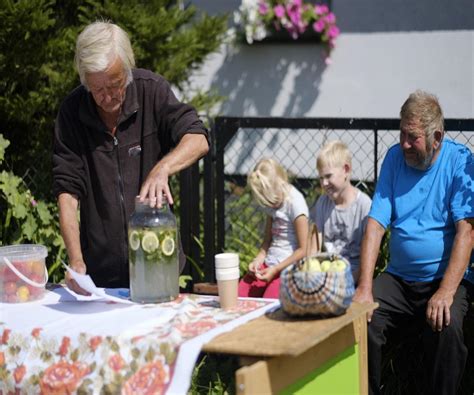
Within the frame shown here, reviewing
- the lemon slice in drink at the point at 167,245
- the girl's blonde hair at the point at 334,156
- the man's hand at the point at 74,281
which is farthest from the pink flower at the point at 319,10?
the lemon slice in drink at the point at 167,245

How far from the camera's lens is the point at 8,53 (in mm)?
5484

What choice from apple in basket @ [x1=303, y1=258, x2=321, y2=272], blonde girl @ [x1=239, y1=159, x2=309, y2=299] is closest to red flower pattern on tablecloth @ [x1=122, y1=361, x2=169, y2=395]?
apple in basket @ [x1=303, y1=258, x2=321, y2=272]

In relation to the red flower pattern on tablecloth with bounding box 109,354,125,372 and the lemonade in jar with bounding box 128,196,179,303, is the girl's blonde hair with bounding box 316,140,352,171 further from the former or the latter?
the red flower pattern on tablecloth with bounding box 109,354,125,372

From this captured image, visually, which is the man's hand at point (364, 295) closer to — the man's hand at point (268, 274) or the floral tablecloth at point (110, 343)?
the man's hand at point (268, 274)

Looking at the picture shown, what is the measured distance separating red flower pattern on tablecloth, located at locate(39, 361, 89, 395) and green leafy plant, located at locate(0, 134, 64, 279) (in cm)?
253

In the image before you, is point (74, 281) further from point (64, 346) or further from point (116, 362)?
point (116, 362)

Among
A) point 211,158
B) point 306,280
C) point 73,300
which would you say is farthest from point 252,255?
point 306,280

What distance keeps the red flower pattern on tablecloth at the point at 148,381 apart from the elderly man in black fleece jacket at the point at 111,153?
0.81 meters

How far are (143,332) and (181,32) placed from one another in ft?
11.7

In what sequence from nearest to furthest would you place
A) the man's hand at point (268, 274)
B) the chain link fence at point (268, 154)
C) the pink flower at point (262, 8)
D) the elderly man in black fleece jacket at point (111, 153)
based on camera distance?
1. the elderly man in black fleece jacket at point (111, 153)
2. the man's hand at point (268, 274)
3. the chain link fence at point (268, 154)
4. the pink flower at point (262, 8)

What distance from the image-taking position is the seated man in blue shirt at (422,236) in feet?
12.7

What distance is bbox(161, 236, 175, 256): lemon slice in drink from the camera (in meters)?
3.13

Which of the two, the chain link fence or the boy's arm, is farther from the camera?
A: the chain link fence

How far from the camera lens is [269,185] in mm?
4730
